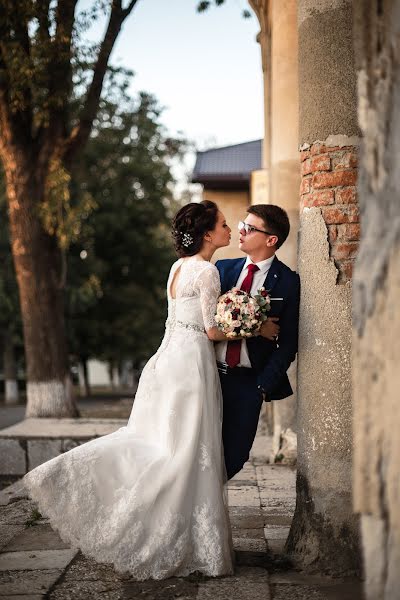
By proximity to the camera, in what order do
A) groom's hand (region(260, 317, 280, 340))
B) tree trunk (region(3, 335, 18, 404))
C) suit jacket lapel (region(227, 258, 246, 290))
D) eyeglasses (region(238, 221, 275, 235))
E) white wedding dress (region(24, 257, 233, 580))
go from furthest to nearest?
1. tree trunk (region(3, 335, 18, 404))
2. suit jacket lapel (region(227, 258, 246, 290))
3. eyeglasses (region(238, 221, 275, 235))
4. groom's hand (region(260, 317, 280, 340))
5. white wedding dress (region(24, 257, 233, 580))

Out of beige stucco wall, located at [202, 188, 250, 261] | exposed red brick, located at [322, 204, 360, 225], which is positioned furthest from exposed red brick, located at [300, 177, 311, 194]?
beige stucco wall, located at [202, 188, 250, 261]

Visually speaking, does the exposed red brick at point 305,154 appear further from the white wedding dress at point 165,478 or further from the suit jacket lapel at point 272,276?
the white wedding dress at point 165,478

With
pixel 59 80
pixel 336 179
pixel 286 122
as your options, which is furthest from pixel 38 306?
pixel 336 179

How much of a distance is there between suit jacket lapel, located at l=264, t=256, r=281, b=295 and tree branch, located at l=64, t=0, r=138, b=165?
9.47 meters

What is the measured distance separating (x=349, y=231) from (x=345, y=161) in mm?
413

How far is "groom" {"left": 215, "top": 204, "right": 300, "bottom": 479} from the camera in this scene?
208 inches

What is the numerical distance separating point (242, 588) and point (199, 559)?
Result: 35 cm

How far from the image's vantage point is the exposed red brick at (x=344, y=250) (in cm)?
508

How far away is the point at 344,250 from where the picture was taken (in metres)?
5.08

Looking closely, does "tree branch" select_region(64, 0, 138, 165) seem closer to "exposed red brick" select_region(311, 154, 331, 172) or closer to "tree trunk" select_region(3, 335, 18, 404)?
"exposed red brick" select_region(311, 154, 331, 172)

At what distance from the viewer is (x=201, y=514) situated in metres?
5.00

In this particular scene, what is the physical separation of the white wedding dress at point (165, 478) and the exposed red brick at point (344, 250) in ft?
2.42

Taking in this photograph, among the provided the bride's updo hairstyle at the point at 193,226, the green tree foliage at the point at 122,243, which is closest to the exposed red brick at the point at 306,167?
the bride's updo hairstyle at the point at 193,226

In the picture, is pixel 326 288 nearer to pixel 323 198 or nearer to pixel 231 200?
pixel 323 198
